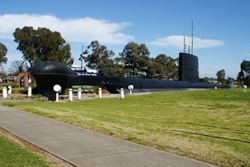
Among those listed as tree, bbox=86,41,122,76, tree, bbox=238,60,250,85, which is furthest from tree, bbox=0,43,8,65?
tree, bbox=238,60,250,85

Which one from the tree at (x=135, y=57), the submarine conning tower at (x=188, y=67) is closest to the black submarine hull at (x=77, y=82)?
the submarine conning tower at (x=188, y=67)

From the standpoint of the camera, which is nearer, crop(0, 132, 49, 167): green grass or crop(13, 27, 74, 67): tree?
crop(0, 132, 49, 167): green grass

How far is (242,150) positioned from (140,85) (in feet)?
137

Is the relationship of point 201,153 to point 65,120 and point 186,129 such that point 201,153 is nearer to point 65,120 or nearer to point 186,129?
point 186,129

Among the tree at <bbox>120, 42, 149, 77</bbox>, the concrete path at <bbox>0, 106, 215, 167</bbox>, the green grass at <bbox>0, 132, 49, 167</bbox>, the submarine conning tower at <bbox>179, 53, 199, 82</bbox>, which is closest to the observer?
the green grass at <bbox>0, 132, 49, 167</bbox>

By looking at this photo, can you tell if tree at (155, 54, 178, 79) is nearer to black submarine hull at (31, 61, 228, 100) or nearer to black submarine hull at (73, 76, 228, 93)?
black submarine hull at (31, 61, 228, 100)

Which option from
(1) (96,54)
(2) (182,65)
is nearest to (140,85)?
(2) (182,65)

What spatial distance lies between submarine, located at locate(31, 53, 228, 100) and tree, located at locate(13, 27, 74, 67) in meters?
33.4

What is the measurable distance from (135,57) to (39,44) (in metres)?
42.2

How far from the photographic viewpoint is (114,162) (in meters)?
7.98

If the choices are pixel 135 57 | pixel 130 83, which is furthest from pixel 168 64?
pixel 130 83

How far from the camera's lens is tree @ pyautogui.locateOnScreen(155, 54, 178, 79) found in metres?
143

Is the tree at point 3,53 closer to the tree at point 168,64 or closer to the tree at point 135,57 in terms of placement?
the tree at point 135,57

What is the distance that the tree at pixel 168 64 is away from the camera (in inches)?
5625
